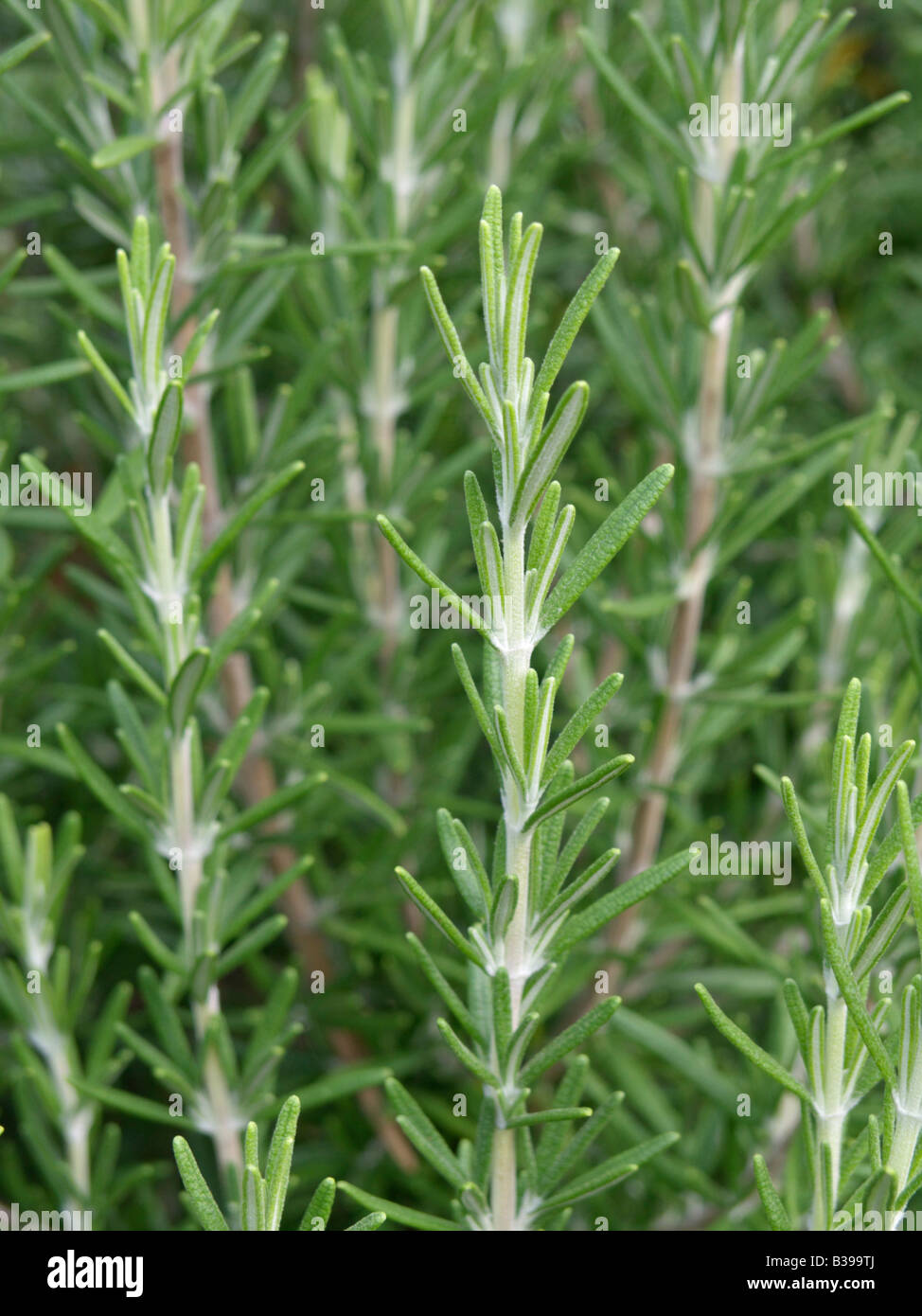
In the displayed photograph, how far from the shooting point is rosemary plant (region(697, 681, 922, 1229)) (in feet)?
2.13

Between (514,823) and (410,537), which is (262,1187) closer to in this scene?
(514,823)

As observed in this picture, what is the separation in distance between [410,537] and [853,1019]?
2.34ft

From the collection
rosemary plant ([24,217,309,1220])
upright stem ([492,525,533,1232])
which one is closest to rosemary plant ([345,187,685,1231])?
upright stem ([492,525,533,1232])

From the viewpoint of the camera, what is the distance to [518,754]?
0.67 metres

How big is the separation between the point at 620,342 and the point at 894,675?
0.43 metres

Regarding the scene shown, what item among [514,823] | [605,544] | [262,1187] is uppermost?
[605,544]

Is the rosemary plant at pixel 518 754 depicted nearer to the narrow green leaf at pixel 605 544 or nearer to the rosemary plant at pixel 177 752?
the narrow green leaf at pixel 605 544

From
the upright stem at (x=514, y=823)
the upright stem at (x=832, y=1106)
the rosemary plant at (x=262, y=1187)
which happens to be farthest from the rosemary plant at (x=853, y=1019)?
the rosemary plant at (x=262, y=1187)

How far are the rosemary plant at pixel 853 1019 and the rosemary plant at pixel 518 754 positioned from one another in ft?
0.28

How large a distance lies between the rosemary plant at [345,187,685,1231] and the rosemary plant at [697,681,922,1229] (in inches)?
3.4

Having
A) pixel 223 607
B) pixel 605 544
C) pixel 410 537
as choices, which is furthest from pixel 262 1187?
pixel 410 537

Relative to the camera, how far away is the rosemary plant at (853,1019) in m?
0.65

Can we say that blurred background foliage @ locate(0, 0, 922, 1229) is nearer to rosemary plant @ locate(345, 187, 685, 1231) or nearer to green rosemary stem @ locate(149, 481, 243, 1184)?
green rosemary stem @ locate(149, 481, 243, 1184)

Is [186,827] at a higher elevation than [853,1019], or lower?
higher
